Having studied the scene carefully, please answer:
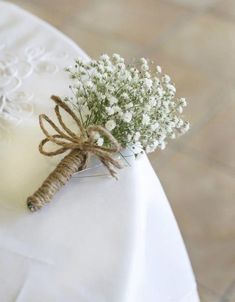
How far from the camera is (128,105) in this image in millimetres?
1001

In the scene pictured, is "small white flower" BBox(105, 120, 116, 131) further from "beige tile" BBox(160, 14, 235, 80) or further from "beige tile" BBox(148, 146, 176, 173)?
"beige tile" BBox(160, 14, 235, 80)

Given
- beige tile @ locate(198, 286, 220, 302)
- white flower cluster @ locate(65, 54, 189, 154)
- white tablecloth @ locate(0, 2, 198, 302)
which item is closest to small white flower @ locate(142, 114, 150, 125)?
white flower cluster @ locate(65, 54, 189, 154)

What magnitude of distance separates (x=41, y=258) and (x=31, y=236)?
0.05 metres

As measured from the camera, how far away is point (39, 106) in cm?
126

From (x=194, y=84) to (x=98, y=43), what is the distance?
1.63 feet

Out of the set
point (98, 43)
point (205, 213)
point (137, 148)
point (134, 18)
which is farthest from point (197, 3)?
point (137, 148)

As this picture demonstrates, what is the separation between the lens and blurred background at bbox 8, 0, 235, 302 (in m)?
1.87

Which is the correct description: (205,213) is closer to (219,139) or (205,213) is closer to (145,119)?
(219,139)

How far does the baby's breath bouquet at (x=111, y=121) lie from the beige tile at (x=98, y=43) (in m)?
1.62

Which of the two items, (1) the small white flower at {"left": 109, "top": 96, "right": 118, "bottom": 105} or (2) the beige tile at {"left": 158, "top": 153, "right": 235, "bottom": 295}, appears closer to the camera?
(1) the small white flower at {"left": 109, "top": 96, "right": 118, "bottom": 105}

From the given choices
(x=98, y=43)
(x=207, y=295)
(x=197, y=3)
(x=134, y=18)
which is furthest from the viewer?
(x=197, y=3)

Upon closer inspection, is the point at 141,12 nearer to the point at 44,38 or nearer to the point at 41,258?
the point at 44,38

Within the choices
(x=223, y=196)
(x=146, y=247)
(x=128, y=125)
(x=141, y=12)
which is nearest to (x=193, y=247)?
(x=223, y=196)

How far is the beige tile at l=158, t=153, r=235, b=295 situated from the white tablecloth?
21.9 inches
